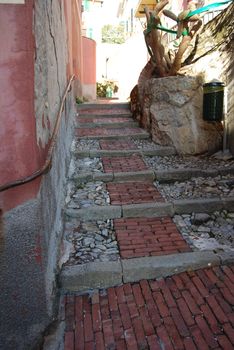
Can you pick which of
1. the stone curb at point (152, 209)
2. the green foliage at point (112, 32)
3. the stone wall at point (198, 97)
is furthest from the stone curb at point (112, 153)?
the green foliage at point (112, 32)

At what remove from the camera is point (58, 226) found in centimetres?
258

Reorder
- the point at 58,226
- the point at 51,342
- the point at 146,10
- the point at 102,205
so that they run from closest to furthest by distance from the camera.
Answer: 1. the point at 51,342
2. the point at 58,226
3. the point at 102,205
4. the point at 146,10

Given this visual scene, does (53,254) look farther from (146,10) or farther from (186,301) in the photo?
(146,10)

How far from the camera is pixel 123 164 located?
421cm

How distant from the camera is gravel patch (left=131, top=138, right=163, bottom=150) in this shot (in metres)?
4.77

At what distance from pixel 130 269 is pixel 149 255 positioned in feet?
0.80

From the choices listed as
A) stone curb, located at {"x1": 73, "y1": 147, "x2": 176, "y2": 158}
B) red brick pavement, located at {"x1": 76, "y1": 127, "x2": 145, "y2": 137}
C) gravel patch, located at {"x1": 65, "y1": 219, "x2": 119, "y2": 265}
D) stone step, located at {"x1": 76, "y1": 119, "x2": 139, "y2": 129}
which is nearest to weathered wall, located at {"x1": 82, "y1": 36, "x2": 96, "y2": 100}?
stone step, located at {"x1": 76, "y1": 119, "x2": 139, "y2": 129}

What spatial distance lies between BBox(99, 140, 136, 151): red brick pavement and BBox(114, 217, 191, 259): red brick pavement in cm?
186

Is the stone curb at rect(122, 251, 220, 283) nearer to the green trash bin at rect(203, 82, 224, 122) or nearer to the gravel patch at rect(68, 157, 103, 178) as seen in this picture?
the gravel patch at rect(68, 157, 103, 178)

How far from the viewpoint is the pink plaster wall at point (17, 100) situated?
161 centimetres

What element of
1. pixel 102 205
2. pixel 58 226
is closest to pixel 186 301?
pixel 58 226

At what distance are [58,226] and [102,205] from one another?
2.32ft

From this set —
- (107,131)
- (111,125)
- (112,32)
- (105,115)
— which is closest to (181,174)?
(107,131)

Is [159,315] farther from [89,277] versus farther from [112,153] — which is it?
[112,153]
